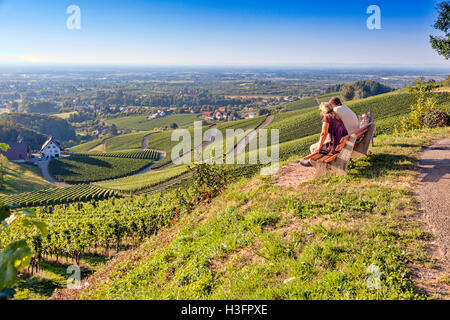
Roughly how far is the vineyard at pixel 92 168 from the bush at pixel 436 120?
62.4 metres

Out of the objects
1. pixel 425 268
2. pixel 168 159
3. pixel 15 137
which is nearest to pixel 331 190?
pixel 425 268

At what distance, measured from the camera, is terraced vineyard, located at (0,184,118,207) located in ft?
132

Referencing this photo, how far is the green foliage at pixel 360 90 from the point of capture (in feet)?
301

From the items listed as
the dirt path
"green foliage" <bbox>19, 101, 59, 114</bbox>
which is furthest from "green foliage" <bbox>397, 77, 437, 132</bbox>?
"green foliage" <bbox>19, 101, 59, 114</bbox>

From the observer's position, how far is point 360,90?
94.3m

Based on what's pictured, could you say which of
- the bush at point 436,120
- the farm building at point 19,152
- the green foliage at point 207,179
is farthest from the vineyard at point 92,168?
the bush at point 436,120

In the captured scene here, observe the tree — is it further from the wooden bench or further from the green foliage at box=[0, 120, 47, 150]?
the green foliage at box=[0, 120, 47, 150]

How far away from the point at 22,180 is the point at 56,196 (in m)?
18.7

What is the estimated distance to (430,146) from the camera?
8.47m

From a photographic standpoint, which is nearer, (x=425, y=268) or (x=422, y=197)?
(x=425, y=268)

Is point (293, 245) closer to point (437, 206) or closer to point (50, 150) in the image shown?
point (437, 206)
